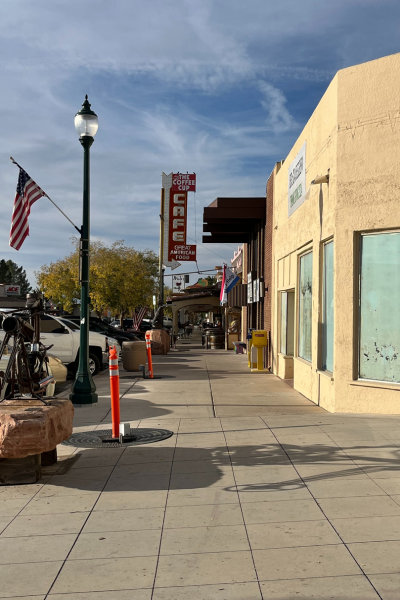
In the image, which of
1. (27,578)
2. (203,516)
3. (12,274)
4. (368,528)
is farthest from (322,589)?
(12,274)

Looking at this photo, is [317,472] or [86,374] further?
[86,374]

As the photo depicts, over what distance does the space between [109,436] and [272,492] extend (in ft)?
10.6

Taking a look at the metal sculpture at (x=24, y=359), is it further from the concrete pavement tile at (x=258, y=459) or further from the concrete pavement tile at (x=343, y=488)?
the concrete pavement tile at (x=343, y=488)

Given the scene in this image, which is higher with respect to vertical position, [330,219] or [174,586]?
[330,219]

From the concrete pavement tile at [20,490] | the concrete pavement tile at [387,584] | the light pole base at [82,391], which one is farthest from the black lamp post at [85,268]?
the concrete pavement tile at [387,584]

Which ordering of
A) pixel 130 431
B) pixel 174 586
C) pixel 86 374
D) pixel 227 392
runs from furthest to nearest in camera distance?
pixel 227 392, pixel 86 374, pixel 130 431, pixel 174 586

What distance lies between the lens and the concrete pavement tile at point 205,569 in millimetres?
3920

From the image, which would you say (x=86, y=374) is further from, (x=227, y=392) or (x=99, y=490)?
(x=99, y=490)

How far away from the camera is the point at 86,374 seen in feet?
36.0

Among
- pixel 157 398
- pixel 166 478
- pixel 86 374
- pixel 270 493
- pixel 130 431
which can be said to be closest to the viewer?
pixel 270 493

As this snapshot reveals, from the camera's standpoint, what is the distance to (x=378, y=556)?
Answer: 164 inches

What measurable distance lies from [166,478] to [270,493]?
3.82 feet

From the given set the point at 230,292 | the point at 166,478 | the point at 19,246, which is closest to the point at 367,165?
the point at 166,478

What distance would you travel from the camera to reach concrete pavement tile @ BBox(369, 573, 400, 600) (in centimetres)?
362
